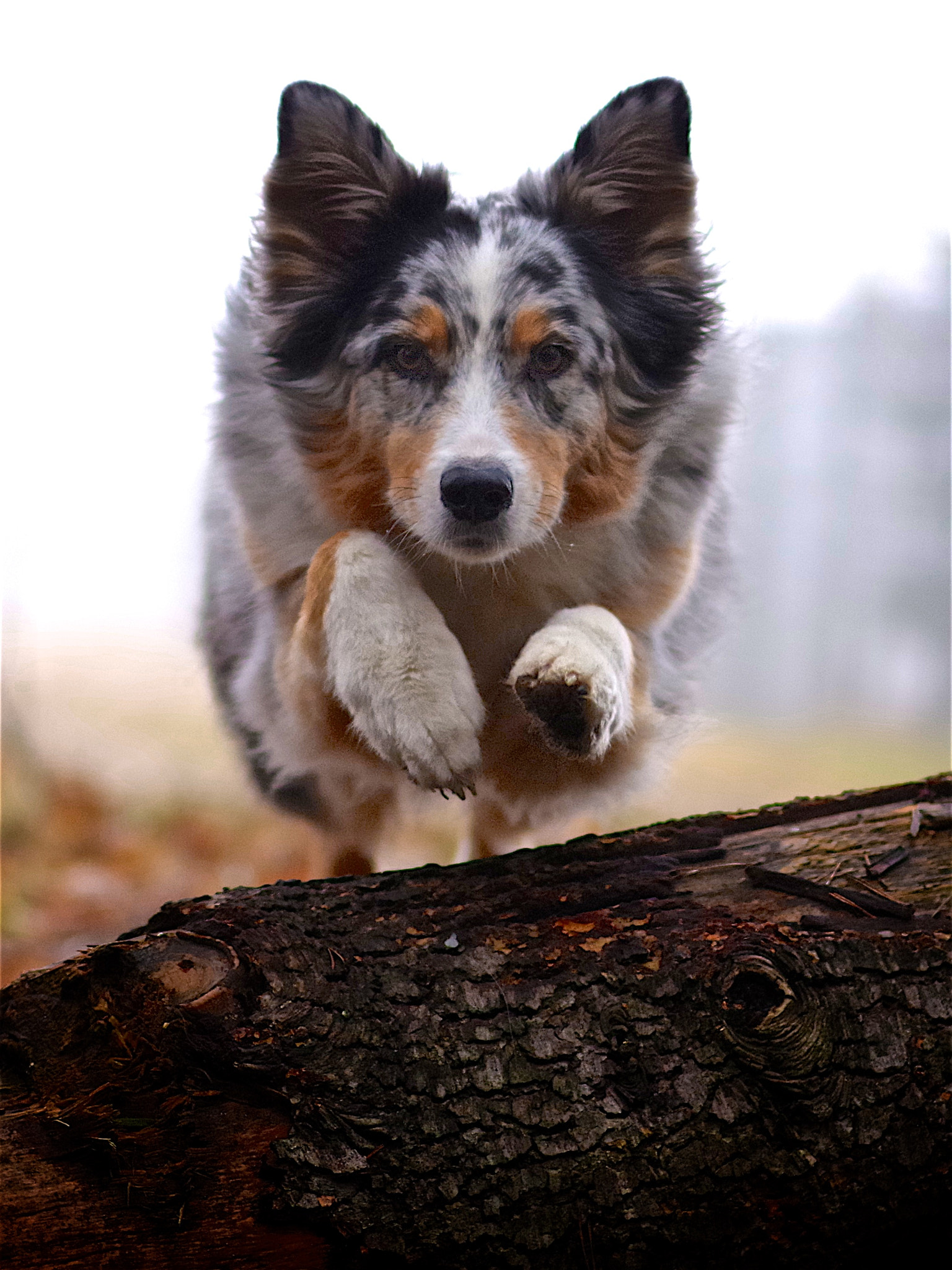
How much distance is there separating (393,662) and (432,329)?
2.37 ft

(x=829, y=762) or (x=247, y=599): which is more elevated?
(x=829, y=762)

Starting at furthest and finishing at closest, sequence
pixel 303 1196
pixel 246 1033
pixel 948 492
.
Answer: pixel 948 492
pixel 246 1033
pixel 303 1196

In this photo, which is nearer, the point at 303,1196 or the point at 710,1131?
the point at 303,1196

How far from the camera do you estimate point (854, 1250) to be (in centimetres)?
178

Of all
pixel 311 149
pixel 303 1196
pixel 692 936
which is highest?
pixel 311 149

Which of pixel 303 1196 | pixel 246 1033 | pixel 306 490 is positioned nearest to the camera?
pixel 303 1196

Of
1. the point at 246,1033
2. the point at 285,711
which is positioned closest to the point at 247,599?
the point at 285,711

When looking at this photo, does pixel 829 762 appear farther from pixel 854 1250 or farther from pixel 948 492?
pixel 854 1250

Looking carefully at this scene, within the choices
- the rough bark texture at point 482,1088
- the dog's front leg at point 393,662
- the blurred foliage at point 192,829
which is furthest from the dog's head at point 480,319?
the blurred foliage at point 192,829

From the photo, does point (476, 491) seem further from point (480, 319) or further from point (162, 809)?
point (162, 809)

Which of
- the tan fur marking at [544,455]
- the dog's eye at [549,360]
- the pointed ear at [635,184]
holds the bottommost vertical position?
the tan fur marking at [544,455]

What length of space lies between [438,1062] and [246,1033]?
320 mm

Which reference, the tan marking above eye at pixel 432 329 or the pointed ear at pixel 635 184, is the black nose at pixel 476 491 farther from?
the pointed ear at pixel 635 184

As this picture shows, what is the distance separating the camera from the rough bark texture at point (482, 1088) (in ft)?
5.27
